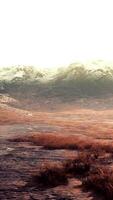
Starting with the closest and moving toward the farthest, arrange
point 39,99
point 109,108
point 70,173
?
1. point 70,173
2. point 109,108
3. point 39,99

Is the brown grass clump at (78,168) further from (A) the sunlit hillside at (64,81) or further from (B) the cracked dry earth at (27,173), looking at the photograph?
(A) the sunlit hillside at (64,81)

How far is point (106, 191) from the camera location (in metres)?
14.4

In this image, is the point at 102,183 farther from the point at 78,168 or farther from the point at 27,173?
the point at 27,173

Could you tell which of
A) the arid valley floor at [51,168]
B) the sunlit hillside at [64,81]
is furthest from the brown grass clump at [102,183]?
the sunlit hillside at [64,81]

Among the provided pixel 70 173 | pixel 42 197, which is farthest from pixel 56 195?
pixel 70 173

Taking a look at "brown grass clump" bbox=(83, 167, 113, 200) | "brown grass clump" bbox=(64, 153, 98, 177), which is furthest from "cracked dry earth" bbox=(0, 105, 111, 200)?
"brown grass clump" bbox=(64, 153, 98, 177)

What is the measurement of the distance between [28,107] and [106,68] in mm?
47622

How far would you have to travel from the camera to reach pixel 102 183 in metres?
15.4

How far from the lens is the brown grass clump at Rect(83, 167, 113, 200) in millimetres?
14256

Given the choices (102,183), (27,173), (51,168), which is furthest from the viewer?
(27,173)

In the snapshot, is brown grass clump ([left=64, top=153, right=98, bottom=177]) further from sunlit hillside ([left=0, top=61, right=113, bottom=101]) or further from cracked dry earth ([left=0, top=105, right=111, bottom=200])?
sunlit hillside ([left=0, top=61, right=113, bottom=101])

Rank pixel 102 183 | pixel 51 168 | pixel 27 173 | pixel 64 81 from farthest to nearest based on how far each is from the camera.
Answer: pixel 64 81
pixel 27 173
pixel 51 168
pixel 102 183

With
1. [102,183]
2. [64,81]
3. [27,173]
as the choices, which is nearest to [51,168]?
[27,173]

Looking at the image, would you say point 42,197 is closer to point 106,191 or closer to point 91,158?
point 106,191
